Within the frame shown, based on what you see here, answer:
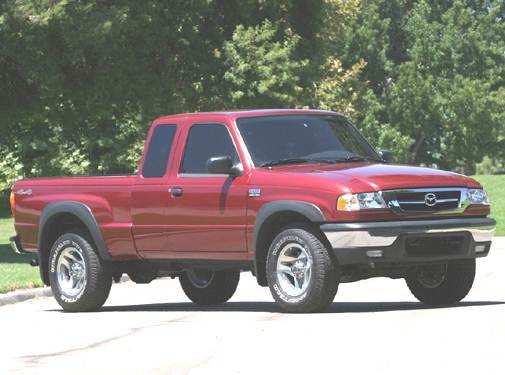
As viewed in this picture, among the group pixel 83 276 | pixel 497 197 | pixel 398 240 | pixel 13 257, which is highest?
pixel 398 240

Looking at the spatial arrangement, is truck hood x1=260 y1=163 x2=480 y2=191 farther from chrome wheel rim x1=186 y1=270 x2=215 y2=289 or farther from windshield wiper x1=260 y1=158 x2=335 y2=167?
chrome wheel rim x1=186 y1=270 x2=215 y2=289

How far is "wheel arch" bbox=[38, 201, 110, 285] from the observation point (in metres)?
15.1

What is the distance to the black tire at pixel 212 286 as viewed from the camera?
51.8ft

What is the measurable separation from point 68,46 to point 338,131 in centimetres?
1688

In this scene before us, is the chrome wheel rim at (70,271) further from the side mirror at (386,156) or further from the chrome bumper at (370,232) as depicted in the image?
the chrome bumper at (370,232)

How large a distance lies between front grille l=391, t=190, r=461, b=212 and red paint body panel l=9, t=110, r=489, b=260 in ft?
0.26

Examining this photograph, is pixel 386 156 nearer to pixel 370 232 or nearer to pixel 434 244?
pixel 434 244

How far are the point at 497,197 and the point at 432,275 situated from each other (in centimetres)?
4271

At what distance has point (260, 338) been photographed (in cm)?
1130

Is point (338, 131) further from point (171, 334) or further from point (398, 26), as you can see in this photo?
point (398, 26)

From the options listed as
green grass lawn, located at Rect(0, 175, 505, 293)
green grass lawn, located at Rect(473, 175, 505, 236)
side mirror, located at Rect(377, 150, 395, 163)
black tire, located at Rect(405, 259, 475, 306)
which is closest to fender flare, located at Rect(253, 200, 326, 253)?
black tire, located at Rect(405, 259, 475, 306)

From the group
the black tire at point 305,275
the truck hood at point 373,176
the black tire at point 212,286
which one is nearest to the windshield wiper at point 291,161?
the truck hood at point 373,176

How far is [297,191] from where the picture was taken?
1309 centimetres

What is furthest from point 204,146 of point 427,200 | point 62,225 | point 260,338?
point 260,338
